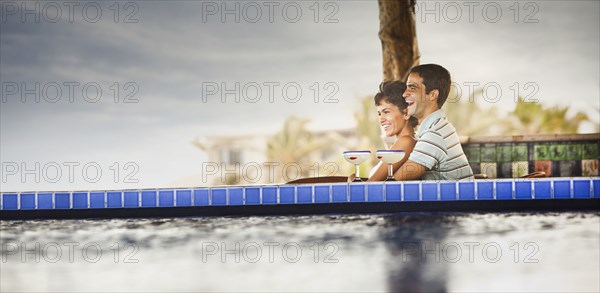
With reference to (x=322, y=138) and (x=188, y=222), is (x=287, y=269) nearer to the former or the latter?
(x=188, y=222)

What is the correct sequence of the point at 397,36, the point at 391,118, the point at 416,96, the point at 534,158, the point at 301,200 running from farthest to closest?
the point at 397,36 < the point at 534,158 < the point at 391,118 < the point at 416,96 < the point at 301,200

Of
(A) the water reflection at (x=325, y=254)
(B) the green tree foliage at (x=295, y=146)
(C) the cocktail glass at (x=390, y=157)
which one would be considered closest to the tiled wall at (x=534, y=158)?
(C) the cocktail glass at (x=390, y=157)

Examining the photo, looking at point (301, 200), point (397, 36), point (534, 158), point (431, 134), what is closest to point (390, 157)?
point (431, 134)

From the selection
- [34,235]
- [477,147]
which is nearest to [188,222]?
[34,235]

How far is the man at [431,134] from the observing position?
6.77 meters

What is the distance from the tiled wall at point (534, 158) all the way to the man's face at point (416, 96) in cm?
134

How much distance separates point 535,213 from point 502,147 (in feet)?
7.29

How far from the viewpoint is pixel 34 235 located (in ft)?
16.4

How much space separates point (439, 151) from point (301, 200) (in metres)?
1.38

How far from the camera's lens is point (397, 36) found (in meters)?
8.71

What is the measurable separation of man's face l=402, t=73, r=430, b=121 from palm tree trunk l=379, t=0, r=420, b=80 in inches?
63.0

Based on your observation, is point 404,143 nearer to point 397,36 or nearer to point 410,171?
point 410,171

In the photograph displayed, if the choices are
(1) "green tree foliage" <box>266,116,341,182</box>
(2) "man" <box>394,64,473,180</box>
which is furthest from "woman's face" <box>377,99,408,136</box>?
(1) "green tree foliage" <box>266,116,341,182</box>

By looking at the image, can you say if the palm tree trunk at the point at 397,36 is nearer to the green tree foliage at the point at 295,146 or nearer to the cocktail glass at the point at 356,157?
the cocktail glass at the point at 356,157
